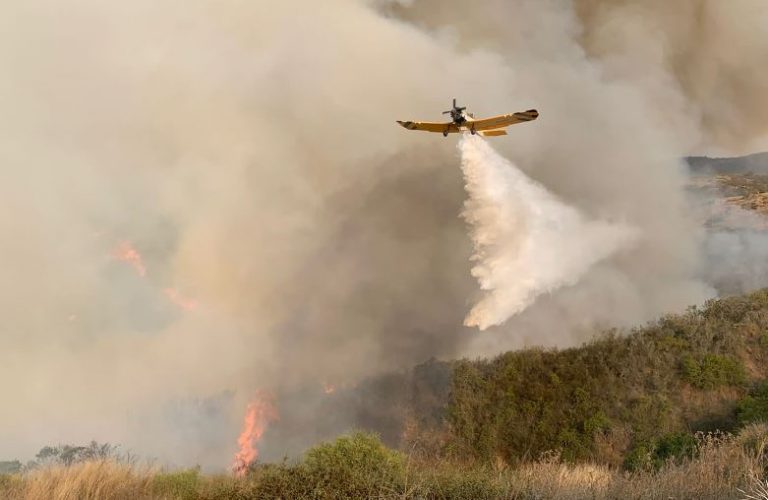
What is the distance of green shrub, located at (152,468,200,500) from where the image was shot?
11703 millimetres

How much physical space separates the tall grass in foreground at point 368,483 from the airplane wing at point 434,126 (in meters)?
29.0

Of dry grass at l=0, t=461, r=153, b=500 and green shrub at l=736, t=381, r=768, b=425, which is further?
green shrub at l=736, t=381, r=768, b=425

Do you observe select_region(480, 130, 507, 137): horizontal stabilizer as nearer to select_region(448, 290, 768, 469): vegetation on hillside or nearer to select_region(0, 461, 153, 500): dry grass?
select_region(448, 290, 768, 469): vegetation on hillside

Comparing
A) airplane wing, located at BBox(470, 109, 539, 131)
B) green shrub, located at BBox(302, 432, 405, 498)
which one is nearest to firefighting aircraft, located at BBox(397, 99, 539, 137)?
airplane wing, located at BBox(470, 109, 539, 131)

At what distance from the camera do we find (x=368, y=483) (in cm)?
1094

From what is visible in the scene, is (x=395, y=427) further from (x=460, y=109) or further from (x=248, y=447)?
(x=460, y=109)

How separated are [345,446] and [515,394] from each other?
21625 mm

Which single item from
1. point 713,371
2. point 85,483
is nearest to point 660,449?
point 713,371

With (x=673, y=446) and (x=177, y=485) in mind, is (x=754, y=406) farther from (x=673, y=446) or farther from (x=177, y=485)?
(x=177, y=485)

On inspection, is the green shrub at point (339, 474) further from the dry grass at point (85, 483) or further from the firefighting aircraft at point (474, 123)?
the firefighting aircraft at point (474, 123)

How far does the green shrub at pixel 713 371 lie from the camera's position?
2848cm

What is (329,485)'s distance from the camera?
35.4 feet

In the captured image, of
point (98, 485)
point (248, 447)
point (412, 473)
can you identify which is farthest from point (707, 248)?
point (98, 485)

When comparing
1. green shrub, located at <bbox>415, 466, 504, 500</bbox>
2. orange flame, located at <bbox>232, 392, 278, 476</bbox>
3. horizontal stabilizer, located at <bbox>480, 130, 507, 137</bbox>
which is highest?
horizontal stabilizer, located at <bbox>480, 130, 507, 137</bbox>
